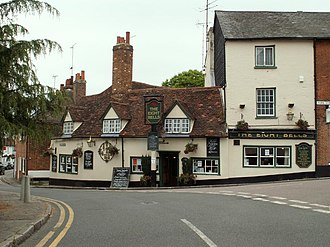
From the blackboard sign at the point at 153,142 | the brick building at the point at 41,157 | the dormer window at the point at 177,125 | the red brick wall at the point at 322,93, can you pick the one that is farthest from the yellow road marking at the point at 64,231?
the brick building at the point at 41,157

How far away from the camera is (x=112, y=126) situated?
1262 inches

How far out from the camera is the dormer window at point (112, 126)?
31922 millimetres

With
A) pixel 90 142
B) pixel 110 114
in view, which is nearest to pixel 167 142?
pixel 110 114

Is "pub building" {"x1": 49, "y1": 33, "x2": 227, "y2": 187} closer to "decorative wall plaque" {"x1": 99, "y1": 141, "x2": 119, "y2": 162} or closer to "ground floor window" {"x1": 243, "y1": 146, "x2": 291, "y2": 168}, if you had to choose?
"decorative wall plaque" {"x1": 99, "y1": 141, "x2": 119, "y2": 162}

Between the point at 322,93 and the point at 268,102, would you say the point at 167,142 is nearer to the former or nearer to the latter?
the point at 268,102

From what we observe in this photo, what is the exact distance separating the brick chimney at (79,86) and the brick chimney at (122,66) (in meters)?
8.68

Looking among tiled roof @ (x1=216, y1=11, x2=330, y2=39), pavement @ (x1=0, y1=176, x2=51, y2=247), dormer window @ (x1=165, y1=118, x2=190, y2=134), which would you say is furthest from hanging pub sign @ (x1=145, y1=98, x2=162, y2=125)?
pavement @ (x1=0, y1=176, x2=51, y2=247)

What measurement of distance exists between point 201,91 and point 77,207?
18535 millimetres

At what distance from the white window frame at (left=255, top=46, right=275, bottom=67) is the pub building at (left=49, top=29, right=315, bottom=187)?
134 inches

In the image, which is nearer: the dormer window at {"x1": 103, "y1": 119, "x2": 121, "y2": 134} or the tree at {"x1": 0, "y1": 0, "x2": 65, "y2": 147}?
the tree at {"x1": 0, "y1": 0, "x2": 65, "y2": 147}

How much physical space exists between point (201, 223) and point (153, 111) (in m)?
18.7

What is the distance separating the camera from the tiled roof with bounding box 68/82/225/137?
30328 mm

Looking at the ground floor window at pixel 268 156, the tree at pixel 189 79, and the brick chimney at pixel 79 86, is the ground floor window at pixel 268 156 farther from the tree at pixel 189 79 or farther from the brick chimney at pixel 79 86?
the tree at pixel 189 79

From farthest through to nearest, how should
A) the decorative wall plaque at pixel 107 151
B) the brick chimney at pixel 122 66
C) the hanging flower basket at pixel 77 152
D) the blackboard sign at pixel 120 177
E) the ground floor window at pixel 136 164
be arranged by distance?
1. the brick chimney at pixel 122 66
2. the hanging flower basket at pixel 77 152
3. the decorative wall plaque at pixel 107 151
4. the ground floor window at pixel 136 164
5. the blackboard sign at pixel 120 177
